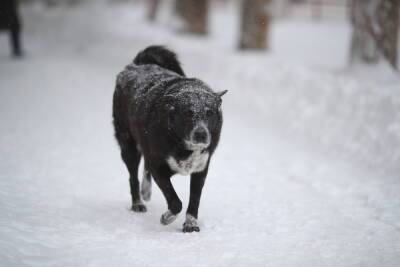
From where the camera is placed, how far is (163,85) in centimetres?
570

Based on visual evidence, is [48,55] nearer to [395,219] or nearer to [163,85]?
[163,85]

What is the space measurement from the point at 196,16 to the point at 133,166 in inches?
533

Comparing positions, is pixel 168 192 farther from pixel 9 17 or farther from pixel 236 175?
pixel 9 17

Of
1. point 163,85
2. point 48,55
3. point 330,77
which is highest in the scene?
point 163,85

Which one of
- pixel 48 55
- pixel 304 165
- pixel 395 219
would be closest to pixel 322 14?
pixel 48 55

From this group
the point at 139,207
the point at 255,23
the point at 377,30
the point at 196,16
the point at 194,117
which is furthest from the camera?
the point at 196,16

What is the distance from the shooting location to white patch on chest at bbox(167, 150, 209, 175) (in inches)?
203

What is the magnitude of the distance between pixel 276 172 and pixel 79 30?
18.3 m

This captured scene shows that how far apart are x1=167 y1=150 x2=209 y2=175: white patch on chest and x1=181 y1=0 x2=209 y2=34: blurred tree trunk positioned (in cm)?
1433

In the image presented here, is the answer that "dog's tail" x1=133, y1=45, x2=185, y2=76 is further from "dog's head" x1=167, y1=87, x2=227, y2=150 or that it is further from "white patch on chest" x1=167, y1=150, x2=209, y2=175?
"white patch on chest" x1=167, y1=150, x2=209, y2=175

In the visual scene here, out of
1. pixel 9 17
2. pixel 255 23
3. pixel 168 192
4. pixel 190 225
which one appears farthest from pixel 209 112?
pixel 9 17

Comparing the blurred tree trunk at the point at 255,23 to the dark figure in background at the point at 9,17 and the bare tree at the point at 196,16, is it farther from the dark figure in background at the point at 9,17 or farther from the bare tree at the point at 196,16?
the dark figure in background at the point at 9,17

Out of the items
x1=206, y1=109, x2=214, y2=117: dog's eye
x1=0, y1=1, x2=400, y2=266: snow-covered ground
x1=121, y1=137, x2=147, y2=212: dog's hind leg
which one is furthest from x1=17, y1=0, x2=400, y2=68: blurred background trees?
x1=206, y1=109, x2=214, y2=117: dog's eye

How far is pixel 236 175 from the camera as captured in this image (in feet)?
25.4
